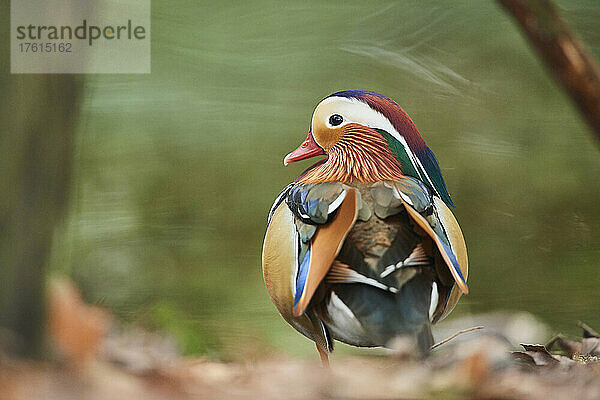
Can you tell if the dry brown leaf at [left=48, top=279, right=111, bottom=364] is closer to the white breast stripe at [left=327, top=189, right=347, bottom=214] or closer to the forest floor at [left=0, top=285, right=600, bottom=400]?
the forest floor at [left=0, top=285, right=600, bottom=400]

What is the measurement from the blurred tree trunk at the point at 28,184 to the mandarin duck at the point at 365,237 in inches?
18.2

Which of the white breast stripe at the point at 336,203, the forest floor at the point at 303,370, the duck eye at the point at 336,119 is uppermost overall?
the duck eye at the point at 336,119

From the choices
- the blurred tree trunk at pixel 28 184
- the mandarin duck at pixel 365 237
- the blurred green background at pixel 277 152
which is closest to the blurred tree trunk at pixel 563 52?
the blurred green background at pixel 277 152

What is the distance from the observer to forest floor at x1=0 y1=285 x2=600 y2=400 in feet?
3.04

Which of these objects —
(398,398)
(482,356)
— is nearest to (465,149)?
(482,356)

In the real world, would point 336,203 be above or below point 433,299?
above

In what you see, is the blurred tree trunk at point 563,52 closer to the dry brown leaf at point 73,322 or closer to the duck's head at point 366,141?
Result: the duck's head at point 366,141

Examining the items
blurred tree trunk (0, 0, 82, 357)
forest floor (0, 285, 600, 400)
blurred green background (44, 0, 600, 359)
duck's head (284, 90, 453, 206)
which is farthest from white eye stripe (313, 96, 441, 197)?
blurred tree trunk (0, 0, 82, 357)

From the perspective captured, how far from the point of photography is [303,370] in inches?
44.5

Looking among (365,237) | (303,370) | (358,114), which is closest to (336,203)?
(365,237)

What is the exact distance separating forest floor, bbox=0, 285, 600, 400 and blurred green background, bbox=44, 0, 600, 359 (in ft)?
0.16

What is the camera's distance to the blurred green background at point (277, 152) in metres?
1.25

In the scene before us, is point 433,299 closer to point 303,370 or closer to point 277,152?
point 303,370

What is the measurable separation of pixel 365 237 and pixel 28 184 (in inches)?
26.0
